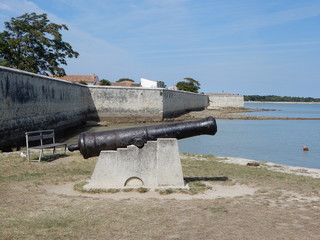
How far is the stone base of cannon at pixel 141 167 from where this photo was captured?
548 cm

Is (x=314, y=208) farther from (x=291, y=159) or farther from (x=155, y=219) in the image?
(x=291, y=159)

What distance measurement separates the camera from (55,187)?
567 centimetres

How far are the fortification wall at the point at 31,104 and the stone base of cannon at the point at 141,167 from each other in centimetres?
600

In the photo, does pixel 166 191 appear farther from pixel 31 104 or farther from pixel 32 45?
pixel 32 45

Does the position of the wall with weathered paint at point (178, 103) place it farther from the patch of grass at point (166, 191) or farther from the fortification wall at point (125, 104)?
the patch of grass at point (166, 191)

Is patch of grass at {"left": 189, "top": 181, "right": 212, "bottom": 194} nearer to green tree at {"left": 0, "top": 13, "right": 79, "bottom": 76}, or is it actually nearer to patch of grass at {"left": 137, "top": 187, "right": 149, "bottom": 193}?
patch of grass at {"left": 137, "top": 187, "right": 149, "bottom": 193}

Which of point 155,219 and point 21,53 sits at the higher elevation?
point 21,53

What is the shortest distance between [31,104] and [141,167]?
400 inches

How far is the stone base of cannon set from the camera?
18.0 feet

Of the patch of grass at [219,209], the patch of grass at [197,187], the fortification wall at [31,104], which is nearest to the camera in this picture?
the patch of grass at [219,209]

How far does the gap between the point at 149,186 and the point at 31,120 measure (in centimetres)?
988

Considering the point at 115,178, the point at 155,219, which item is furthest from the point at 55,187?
the point at 155,219

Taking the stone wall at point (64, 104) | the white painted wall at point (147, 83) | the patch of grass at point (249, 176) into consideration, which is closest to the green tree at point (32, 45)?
the stone wall at point (64, 104)

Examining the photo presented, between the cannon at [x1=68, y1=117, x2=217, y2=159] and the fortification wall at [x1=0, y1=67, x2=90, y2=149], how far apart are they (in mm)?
5852
